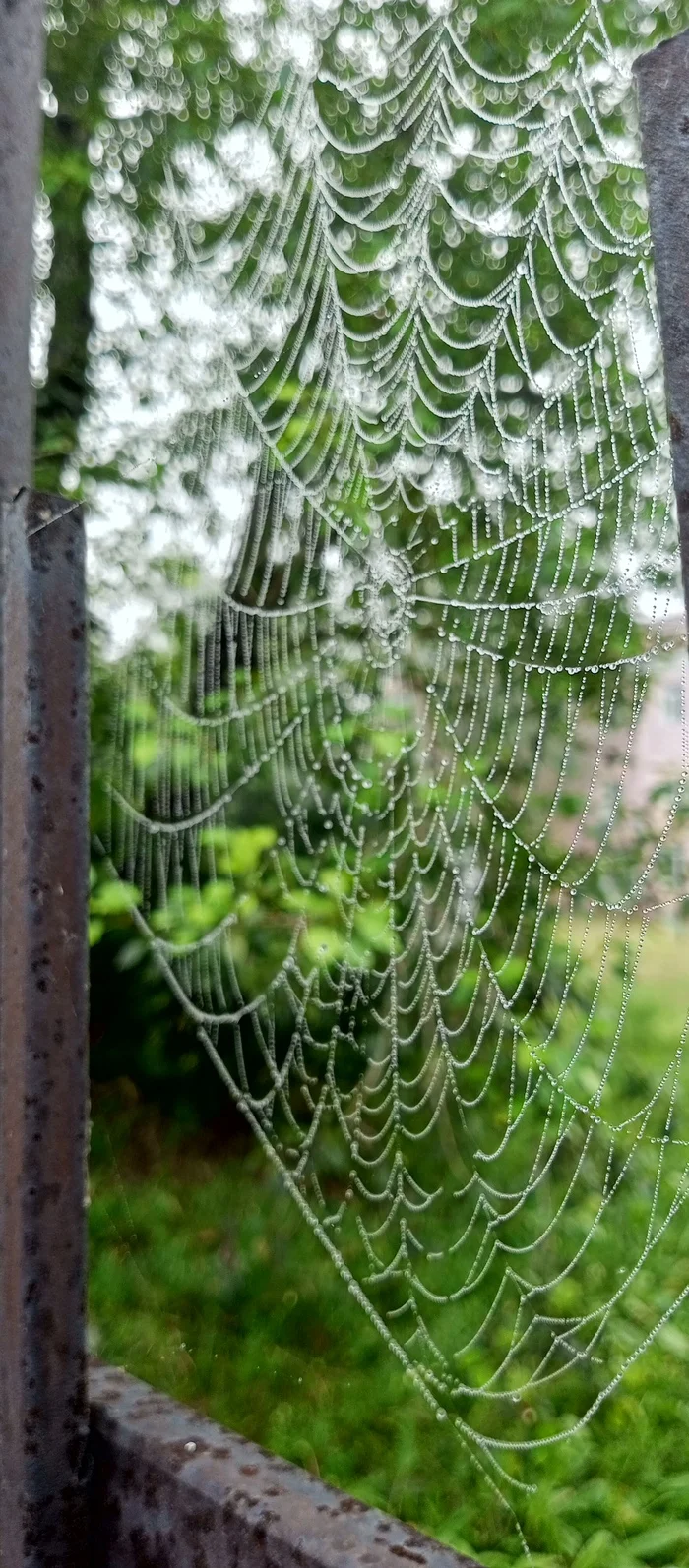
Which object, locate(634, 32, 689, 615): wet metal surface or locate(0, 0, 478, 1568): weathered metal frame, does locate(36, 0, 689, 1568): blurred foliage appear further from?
locate(634, 32, 689, 615): wet metal surface

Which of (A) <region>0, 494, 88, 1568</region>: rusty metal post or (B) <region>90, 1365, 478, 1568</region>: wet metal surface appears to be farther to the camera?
(A) <region>0, 494, 88, 1568</region>: rusty metal post

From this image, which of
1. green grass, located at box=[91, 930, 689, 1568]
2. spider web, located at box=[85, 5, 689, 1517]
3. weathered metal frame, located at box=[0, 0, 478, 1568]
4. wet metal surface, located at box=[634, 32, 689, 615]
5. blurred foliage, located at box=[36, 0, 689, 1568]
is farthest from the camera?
spider web, located at box=[85, 5, 689, 1517]

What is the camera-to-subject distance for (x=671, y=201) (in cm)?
63

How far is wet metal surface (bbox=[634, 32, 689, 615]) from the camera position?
23.8 inches

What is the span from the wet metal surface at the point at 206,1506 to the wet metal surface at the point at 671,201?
0.68m

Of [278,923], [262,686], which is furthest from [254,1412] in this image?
[262,686]

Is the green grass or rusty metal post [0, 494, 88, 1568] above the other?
rusty metal post [0, 494, 88, 1568]

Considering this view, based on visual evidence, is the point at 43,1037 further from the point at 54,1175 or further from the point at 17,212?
the point at 17,212

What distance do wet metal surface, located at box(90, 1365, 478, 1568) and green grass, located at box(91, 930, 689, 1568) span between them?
948 millimetres

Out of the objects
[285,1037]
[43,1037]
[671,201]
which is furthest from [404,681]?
[671,201]

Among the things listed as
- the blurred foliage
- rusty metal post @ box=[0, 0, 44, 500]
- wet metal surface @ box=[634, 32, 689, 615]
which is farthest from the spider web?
wet metal surface @ box=[634, 32, 689, 615]

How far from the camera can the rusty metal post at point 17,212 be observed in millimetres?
1352

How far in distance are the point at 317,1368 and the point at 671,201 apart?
7.19 feet

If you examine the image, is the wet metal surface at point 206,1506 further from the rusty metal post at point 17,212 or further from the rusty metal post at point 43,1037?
the rusty metal post at point 17,212
